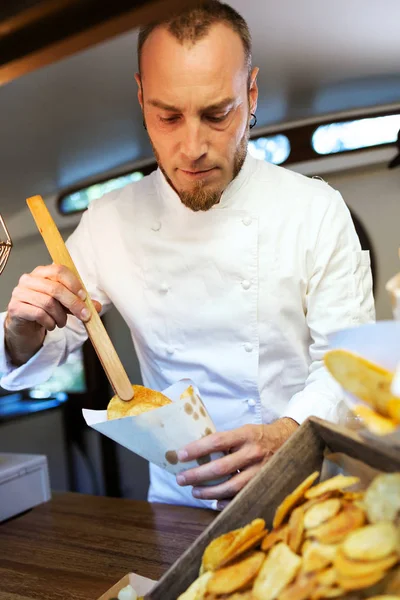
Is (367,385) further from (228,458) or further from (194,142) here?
(194,142)

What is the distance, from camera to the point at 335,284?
4.60 ft

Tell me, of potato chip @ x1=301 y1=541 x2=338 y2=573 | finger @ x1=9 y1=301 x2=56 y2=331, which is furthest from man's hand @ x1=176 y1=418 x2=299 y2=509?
finger @ x1=9 y1=301 x2=56 y2=331

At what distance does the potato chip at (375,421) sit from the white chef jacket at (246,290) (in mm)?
902

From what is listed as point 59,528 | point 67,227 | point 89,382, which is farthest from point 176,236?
point 89,382

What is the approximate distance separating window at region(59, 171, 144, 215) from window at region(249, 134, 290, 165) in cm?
49

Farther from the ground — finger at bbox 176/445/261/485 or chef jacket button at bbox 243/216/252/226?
chef jacket button at bbox 243/216/252/226

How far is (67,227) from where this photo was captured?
2361 millimetres

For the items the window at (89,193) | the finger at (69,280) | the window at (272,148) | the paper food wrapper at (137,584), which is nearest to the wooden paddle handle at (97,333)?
the finger at (69,280)

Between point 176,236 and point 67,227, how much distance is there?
972 mm

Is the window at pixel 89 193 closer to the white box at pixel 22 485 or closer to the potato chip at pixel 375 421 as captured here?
the white box at pixel 22 485

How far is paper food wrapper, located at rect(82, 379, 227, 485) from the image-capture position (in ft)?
2.82

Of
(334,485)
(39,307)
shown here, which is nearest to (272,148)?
(39,307)

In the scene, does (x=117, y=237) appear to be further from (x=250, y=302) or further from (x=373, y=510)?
(x=373, y=510)

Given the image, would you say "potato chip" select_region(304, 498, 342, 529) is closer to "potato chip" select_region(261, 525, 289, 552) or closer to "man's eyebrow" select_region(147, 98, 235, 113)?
"potato chip" select_region(261, 525, 289, 552)
